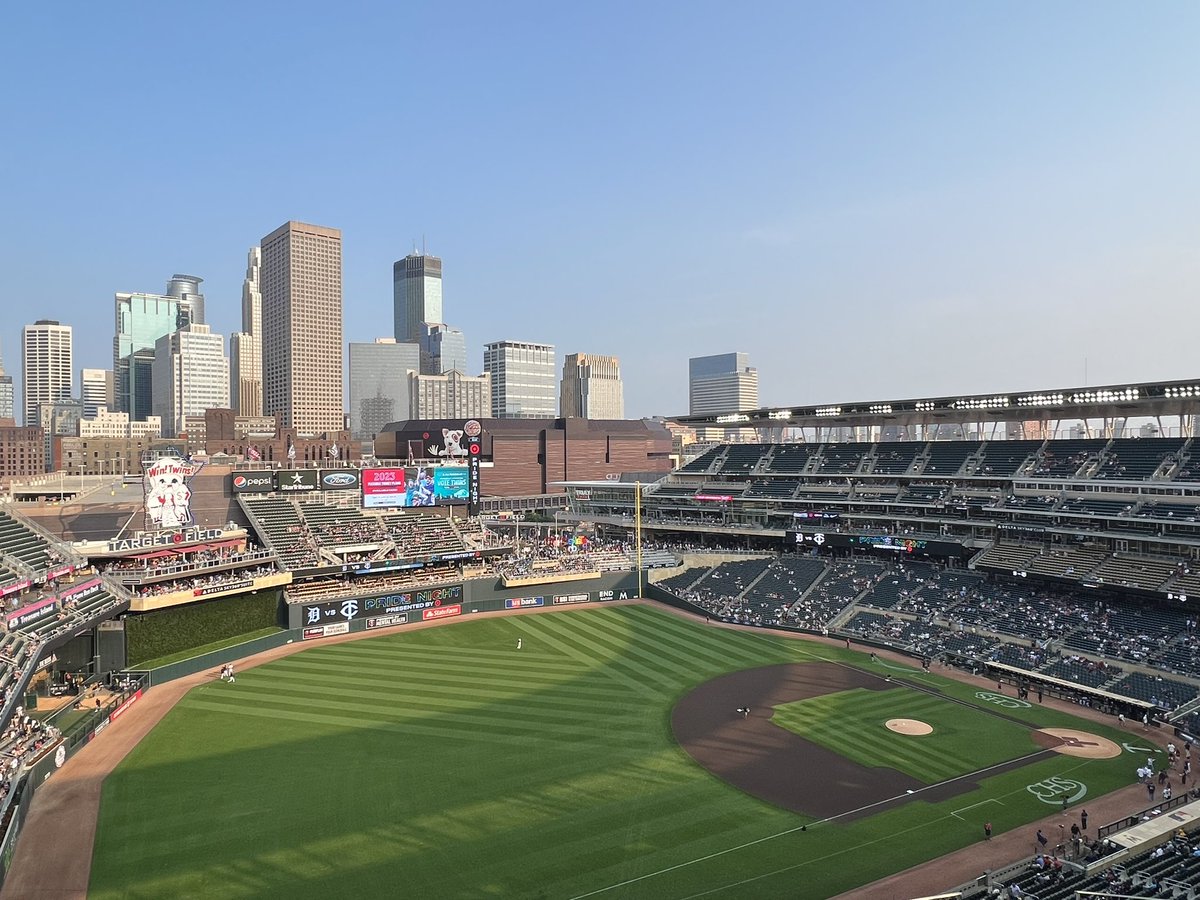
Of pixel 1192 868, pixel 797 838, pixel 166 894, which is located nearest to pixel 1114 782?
pixel 1192 868

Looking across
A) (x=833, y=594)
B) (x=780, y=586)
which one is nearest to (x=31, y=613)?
(x=780, y=586)

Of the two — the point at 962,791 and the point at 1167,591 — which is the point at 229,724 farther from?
the point at 1167,591

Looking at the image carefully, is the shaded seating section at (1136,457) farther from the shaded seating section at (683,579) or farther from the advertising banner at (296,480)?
the advertising banner at (296,480)

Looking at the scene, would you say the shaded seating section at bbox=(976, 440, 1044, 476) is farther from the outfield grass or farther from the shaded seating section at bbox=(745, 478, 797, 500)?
the outfield grass

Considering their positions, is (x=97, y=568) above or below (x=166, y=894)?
above

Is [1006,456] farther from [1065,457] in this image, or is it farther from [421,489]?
[421,489]

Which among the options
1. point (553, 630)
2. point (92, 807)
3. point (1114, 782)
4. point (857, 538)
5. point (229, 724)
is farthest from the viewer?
point (857, 538)
